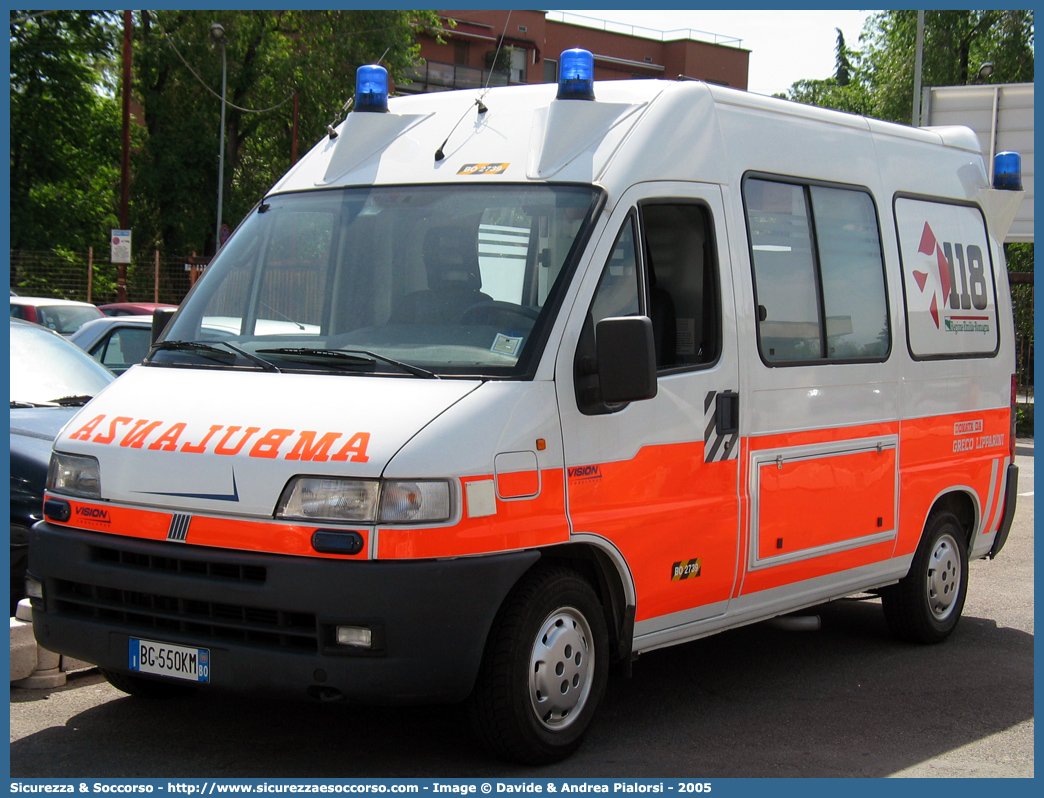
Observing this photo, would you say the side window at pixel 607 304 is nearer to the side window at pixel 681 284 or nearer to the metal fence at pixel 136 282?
the side window at pixel 681 284

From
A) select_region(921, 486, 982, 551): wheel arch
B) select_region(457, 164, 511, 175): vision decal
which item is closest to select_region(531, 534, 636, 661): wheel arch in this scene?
select_region(457, 164, 511, 175): vision decal

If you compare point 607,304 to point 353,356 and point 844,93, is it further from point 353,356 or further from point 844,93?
point 844,93

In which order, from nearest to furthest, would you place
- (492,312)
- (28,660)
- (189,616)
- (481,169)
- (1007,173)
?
1. (189,616)
2. (492,312)
3. (481,169)
4. (28,660)
5. (1007,173)

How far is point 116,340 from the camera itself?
12492 mm

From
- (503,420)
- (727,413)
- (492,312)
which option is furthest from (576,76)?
(503,420)

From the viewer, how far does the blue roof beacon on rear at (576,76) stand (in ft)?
18.3

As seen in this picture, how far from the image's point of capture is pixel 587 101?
5.57 m

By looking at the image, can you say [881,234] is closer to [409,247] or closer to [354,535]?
[409,247]

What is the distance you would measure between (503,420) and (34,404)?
4.46 m

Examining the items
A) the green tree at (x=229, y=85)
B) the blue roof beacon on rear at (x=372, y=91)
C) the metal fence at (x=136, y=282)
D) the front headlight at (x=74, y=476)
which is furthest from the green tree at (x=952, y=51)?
the front headlight at (x=74, y=476)

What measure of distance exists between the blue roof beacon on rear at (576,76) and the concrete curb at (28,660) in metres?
3.28

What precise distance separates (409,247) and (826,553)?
8.80 feet

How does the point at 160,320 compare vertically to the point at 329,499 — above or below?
above

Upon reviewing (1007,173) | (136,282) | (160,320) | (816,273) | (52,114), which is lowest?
(160,320)
